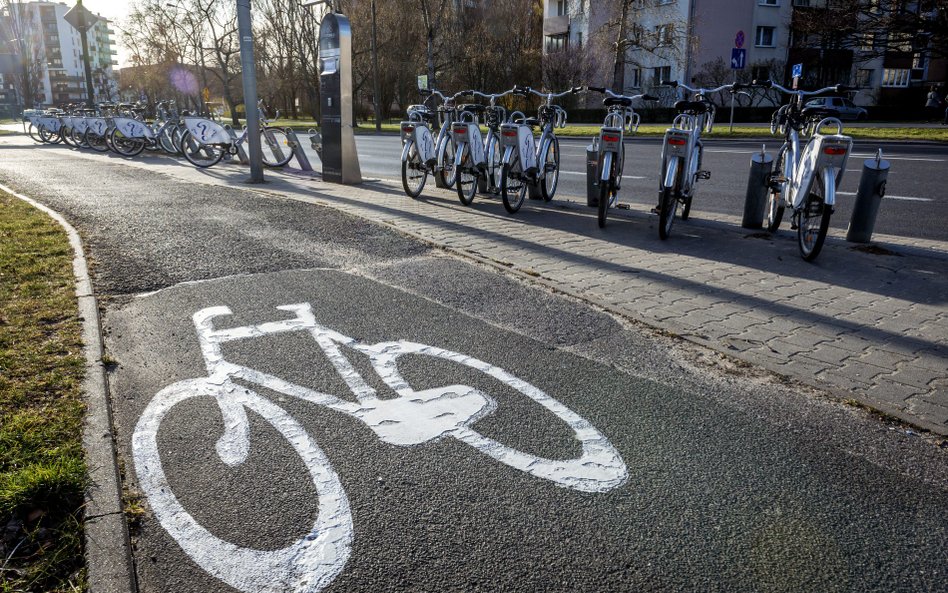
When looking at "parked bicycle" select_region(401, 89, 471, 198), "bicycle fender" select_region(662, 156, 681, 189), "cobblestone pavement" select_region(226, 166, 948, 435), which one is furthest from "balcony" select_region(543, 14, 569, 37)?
"bicycle fender" select_region(662, 156, 681, 189)

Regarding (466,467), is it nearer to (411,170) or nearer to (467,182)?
(467,182)

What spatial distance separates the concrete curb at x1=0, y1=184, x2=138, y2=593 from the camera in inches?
90.6

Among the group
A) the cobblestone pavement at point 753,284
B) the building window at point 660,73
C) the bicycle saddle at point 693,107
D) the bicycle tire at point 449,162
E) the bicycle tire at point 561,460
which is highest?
the building window at point 660,73

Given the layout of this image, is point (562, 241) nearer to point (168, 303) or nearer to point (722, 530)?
point (168, 303)

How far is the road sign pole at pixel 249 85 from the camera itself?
1182 cm

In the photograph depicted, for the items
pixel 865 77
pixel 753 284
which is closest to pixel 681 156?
pixel 753 284

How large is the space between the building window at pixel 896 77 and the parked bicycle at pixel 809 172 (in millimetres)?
58326

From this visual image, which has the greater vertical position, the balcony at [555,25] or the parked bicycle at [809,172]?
the balcony at [555,25]

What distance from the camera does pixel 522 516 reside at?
8.76 feet

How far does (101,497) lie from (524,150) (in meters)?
7.29

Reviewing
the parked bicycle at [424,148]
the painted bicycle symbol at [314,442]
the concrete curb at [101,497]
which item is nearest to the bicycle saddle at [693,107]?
the parked bicycle at [424,148]

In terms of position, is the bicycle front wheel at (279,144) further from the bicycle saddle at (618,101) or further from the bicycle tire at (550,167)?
the bicycle saddle at (618,101)

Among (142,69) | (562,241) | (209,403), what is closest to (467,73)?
(142,69)

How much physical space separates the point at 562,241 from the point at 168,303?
402 cm
